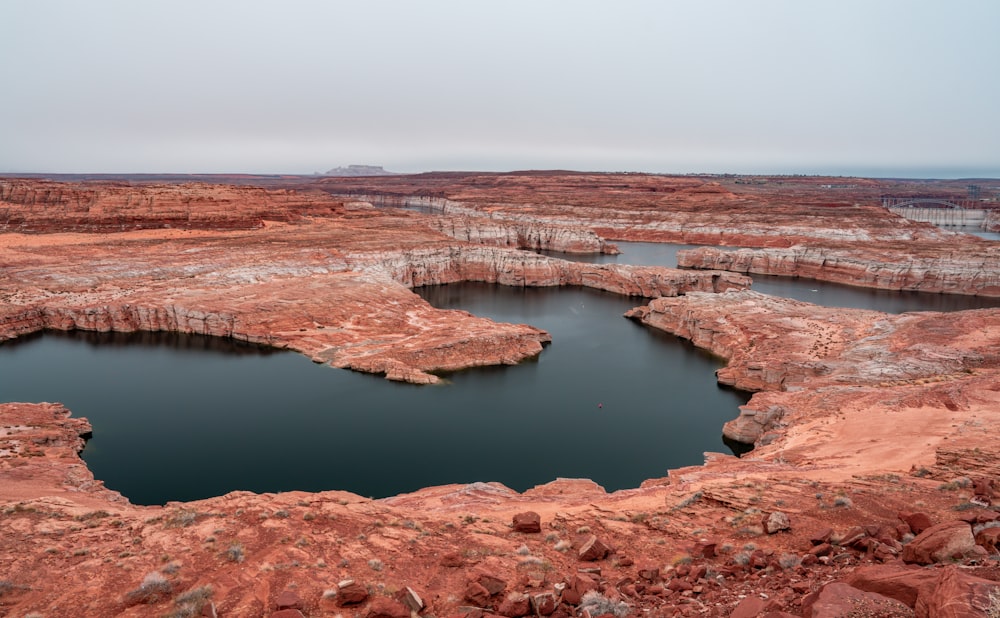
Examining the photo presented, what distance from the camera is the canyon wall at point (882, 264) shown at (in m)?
69.9

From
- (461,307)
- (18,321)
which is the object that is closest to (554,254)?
(461,307)

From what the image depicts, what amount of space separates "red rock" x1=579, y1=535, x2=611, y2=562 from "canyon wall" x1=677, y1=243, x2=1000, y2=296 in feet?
253

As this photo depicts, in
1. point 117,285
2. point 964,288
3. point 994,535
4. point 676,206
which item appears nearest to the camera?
point 994,535

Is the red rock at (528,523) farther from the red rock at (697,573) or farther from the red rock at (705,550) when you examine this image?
the red rock at (697,573)

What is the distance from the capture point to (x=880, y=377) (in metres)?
30.5

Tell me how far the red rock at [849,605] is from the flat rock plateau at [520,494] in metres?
0.03

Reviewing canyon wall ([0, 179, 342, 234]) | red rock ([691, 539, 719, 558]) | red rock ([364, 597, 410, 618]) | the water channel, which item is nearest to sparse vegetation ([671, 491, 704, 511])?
red rock ([691, 539, 719, 558])

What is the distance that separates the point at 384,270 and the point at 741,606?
56.2 metres

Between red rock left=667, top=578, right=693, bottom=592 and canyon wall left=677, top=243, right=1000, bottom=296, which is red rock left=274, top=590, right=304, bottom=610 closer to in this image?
red rock left=667, top=578, right=693, bottom=592

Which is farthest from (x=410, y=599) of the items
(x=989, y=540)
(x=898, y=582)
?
(x=989, y=540)

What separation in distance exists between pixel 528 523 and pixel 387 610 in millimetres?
4555

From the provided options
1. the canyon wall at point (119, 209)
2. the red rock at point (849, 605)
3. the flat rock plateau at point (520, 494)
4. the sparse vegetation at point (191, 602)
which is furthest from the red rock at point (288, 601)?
the canyon wall at point (119, 209)

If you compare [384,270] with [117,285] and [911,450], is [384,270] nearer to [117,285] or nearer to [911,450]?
[117,285]

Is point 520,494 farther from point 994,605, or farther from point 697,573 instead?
point 994,605
